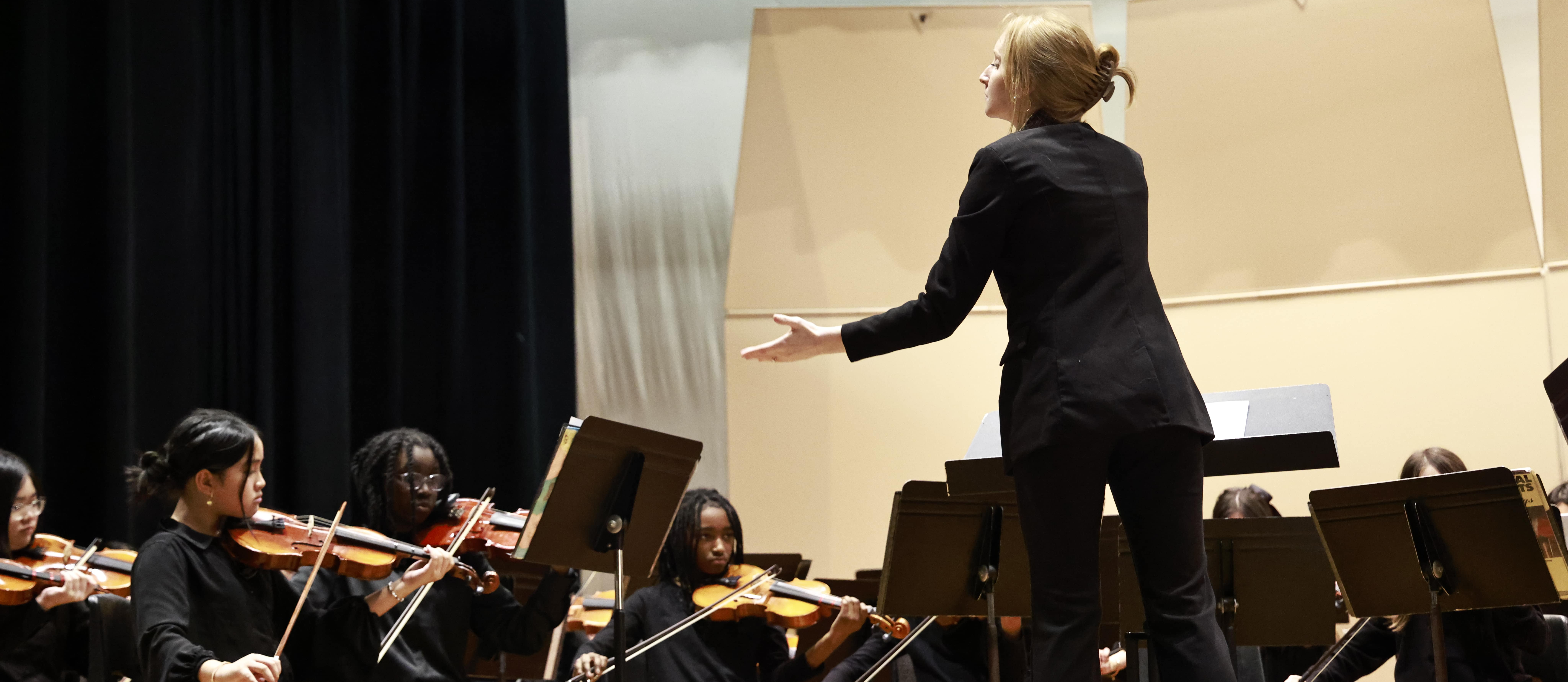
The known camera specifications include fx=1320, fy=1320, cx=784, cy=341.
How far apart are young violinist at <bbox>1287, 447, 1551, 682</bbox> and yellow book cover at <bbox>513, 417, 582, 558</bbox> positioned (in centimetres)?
187

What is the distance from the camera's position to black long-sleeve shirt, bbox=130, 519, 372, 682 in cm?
225

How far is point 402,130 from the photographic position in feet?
17.6

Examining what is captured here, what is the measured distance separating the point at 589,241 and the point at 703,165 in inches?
24.5

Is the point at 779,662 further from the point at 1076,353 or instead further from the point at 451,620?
the point at 1076,353

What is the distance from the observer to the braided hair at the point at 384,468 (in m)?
3.48

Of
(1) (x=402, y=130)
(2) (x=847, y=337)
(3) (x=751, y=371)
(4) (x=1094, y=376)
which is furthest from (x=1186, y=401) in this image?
(1) (x=402, y=130)

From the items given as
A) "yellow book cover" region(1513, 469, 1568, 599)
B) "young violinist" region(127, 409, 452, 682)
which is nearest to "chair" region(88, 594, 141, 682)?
"young violinist" region(127, 409, 452, 682)

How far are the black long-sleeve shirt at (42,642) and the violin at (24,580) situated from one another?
0.03m

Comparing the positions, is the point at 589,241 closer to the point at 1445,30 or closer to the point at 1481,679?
the point at 1445,30

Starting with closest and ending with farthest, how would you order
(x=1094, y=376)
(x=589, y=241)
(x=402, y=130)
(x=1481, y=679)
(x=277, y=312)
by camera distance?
1. (x=1094, y=376)
2. (x=1481, y=679)
3. (x=277, y=312)
4. (x=402, y=130)
5. (x=589, y=241)

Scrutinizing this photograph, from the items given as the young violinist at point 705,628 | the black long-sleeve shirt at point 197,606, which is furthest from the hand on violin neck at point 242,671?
the young violinist at point 705,628

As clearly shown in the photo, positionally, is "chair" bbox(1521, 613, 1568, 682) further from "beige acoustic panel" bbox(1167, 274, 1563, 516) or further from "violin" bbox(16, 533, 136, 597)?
"violin" bbox(16, 533, 136, 597)

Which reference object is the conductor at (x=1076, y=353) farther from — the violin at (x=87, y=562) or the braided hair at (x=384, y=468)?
the violin at (x=87, y=562)

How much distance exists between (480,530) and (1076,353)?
2256 mm
